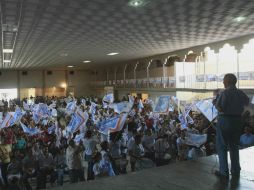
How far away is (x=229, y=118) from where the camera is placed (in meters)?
4.10

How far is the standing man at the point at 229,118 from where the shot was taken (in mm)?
4051

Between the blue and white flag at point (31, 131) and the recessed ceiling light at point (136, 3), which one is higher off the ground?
the recessed ceiling light at point (136, 3)

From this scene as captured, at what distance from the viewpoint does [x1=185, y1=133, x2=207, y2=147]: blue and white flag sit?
8544 mm

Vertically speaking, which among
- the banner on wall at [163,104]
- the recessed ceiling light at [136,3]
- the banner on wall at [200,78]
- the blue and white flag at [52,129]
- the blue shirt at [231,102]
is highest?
the recessed ceiling light at [136,3]

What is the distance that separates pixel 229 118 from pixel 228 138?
12.2 inches

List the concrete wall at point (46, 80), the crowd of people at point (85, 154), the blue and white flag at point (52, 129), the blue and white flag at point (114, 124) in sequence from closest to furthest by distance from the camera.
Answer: the crowd of people at point (85, 154), the blue and white flag at point (114, 124), the blue and white flag at point (52, 129), the concrete wall at point (46, 80)

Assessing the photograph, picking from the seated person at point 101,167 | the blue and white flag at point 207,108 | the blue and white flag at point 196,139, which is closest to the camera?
the blue and white flag at point 207,108

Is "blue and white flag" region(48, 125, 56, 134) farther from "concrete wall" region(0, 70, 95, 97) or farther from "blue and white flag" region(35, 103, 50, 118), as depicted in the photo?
"concrete wall" region(0, 70, 95, 97)

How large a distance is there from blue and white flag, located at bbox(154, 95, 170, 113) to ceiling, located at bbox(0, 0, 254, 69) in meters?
3.02

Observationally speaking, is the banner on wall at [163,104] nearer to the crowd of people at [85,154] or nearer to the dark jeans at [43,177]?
the crowd of people at [85,154]

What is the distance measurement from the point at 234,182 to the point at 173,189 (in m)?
0.90

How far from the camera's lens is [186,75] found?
19.8 m

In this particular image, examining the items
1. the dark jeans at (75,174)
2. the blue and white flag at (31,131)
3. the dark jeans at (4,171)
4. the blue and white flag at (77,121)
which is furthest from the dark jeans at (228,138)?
the blue and white flag at (31,131)

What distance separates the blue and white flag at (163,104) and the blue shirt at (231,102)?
23.6 feet
